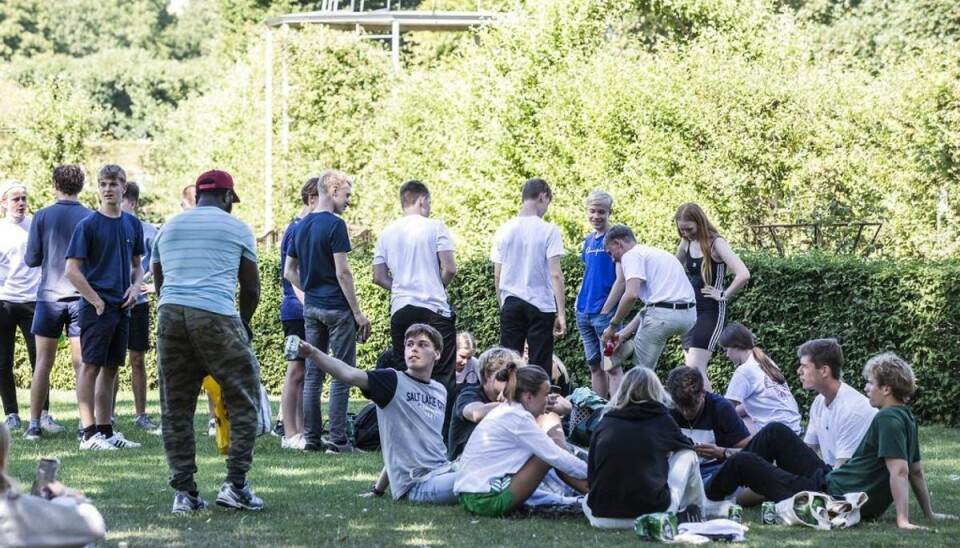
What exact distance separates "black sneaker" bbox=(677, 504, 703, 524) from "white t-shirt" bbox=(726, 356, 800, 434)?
2.04 metres

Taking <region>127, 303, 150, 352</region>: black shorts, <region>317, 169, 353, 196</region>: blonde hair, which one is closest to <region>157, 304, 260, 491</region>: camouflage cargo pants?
<region>317, 169, 353, 196</region>: blonde hair

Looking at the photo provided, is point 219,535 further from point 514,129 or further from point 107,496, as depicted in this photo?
point 514,129

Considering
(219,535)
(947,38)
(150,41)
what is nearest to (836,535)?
(219,535)

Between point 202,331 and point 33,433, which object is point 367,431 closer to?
point 33,433

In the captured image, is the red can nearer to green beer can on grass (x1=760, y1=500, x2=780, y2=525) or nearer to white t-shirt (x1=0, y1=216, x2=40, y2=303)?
green beer can on grass (x1=760, y1=500, x2=780, y2=525)

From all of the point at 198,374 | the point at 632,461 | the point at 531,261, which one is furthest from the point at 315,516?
the point at 531,261

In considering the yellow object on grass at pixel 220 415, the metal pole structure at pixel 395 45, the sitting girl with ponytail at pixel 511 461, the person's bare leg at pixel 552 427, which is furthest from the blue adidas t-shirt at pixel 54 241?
the metal pole structure at pixel 395 45

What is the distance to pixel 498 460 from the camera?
7.25 m

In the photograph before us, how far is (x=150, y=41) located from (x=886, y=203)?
83.7 metres

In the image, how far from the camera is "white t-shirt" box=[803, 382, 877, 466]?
7.64 metres

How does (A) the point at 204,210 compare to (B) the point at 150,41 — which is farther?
(B) the point at 150,41

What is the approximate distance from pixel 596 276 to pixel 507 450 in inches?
184

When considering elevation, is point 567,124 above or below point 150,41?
below

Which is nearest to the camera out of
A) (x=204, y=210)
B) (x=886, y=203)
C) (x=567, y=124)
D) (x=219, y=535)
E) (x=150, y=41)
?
(x=219, y=535)
